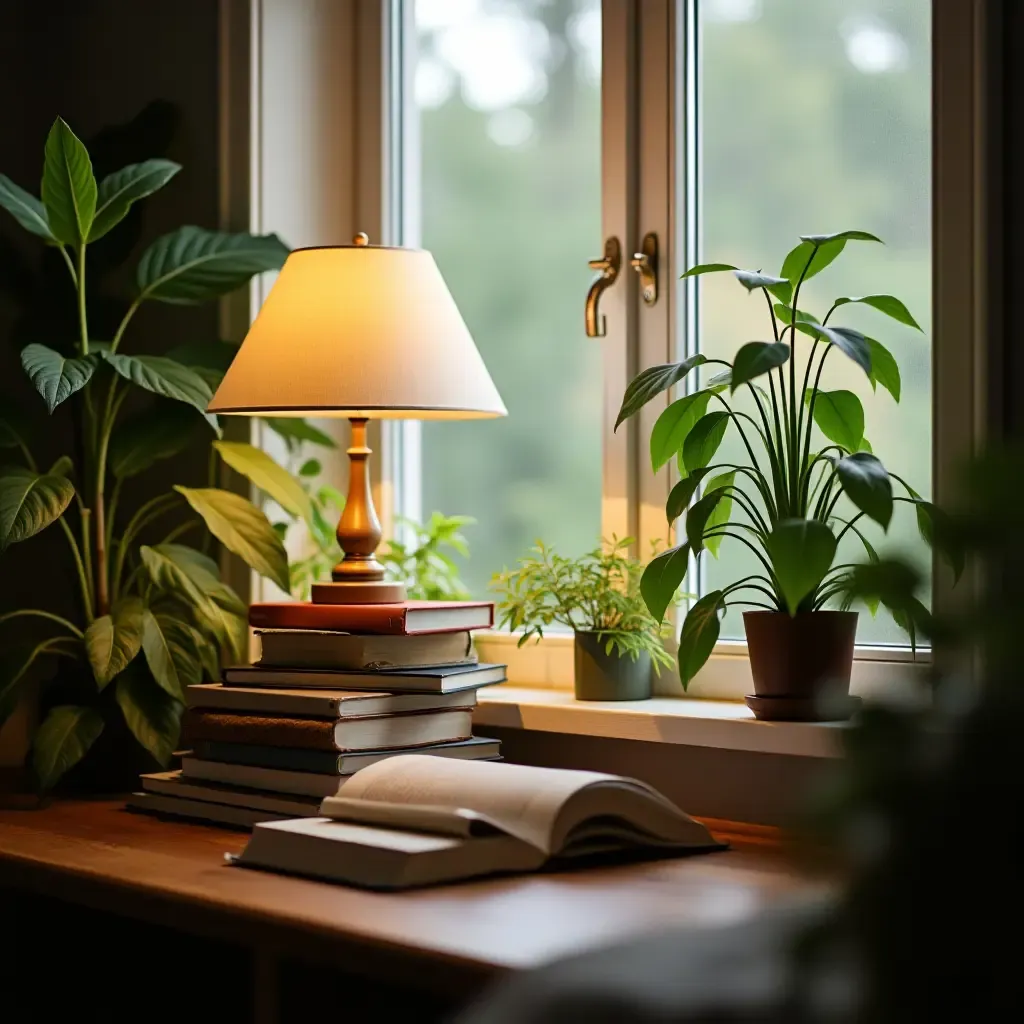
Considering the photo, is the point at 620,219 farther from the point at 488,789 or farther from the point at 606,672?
the point at 488,789

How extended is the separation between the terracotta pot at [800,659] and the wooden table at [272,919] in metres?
0.14

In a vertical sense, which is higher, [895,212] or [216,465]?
[895,212]

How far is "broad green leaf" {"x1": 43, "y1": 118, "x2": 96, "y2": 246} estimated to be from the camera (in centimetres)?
191

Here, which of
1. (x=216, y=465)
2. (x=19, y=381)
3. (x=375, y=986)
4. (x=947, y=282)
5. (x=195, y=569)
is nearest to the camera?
(x=375, y=986)

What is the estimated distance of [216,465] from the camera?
2250 mm

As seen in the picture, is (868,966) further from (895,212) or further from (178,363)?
(178,363)

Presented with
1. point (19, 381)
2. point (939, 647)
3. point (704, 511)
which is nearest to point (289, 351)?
point (704, 511)

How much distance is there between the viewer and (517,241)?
2.17m

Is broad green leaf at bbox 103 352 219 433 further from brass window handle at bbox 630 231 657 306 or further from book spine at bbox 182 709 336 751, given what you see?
brass window handle at bbox 630 231 657 306

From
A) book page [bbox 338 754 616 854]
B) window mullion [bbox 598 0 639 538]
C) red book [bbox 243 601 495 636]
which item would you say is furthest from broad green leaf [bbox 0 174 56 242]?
book page [bbox 338 754 616 854]

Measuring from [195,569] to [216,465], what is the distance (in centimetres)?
28

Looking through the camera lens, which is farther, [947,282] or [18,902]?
[18,902]

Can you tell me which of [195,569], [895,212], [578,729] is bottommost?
[578,729]

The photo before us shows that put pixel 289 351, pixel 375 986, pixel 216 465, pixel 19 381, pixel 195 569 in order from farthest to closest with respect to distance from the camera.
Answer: pixel 19 381 < pixel 216 465 < pixel 195 569 < pixel 289 351 < pixel 375 986
